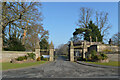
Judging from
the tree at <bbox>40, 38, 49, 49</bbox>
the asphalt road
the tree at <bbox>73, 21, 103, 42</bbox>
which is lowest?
the asphalt road

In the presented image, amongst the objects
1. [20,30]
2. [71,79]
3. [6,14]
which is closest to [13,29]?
[20,30]

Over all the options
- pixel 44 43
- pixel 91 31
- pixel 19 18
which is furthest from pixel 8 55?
pixel 91 31

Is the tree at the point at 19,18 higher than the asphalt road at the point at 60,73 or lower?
higher

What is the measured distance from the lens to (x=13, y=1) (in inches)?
1115

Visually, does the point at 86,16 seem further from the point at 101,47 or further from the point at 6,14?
the point at 6,14

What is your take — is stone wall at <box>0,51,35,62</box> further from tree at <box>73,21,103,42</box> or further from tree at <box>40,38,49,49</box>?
tree at <box>73,21,103,42</box>

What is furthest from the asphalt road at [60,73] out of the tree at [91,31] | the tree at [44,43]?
the tree at [91,31]

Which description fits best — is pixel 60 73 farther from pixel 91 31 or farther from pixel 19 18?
pixel 91 31

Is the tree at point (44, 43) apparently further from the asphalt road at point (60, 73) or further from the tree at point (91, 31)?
the asphalt road at point (60, 73)

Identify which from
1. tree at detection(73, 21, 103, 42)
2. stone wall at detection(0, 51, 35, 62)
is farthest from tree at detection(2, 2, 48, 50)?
tree at detection(73, 21, 103, 42)

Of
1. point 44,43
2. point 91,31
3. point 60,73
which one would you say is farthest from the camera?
point 91,31

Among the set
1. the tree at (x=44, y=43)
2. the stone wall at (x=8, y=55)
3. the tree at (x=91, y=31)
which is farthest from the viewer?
the tree at (x=91, y=31)

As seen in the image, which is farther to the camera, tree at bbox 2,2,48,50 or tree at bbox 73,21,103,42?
tree at bbox 73,21,103,42

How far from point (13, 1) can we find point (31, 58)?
12.3m
